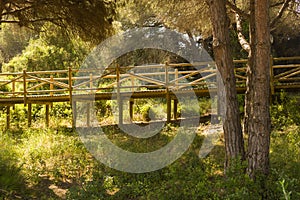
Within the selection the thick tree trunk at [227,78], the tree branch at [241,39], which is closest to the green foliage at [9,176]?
the thick tree trunk at [227,78]

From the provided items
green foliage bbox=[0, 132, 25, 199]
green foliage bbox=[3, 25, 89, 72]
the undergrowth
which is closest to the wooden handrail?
the undergrowth

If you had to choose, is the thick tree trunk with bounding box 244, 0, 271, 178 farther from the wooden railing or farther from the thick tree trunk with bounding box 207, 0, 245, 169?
the wooden railing

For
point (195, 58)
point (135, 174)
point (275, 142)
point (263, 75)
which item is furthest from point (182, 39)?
point (263, 75)

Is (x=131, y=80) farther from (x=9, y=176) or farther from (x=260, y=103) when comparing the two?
(x=260, y=103)

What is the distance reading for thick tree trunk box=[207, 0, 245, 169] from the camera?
21.5 ft

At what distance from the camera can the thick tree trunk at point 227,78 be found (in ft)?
21.5

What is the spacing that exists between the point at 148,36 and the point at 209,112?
6448 millimetres

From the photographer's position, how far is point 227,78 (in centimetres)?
664

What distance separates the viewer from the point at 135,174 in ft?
26.1

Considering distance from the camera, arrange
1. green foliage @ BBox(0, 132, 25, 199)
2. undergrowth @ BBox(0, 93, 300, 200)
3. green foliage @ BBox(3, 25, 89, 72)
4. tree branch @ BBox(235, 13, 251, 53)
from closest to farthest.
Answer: undergrowth @ BBox(0, 93, 300, 200) → green foliage @ BBox(0, 132, 25, 199) → tree branch @ BBox(235, 13, 251, 53) → green foliage @ BBox(3, 25, 89, 72)

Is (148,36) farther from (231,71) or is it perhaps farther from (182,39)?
(231,71)

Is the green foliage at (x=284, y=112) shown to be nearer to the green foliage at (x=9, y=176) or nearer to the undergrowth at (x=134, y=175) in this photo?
the undergrowth at (x=134, y=175)

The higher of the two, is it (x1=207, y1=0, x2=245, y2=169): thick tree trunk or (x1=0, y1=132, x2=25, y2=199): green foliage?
(x1=207, y1=0, x2=245, y2=169): thick tree trunk

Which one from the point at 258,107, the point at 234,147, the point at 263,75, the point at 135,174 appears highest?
the point at 263,75
